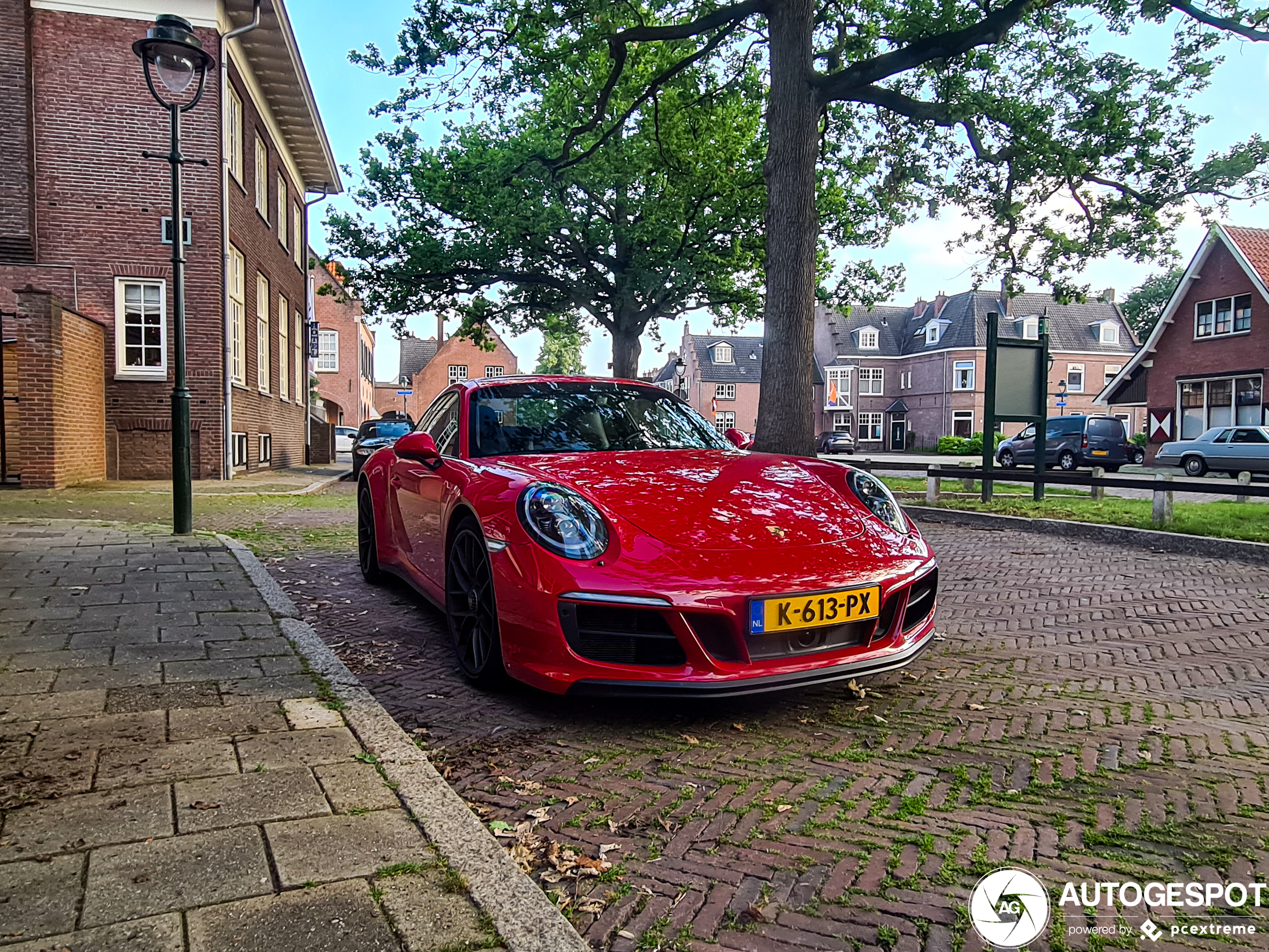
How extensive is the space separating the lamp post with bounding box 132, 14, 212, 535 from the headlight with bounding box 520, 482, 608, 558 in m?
5.29

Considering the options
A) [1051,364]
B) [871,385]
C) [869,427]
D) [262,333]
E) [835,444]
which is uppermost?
[871,385]

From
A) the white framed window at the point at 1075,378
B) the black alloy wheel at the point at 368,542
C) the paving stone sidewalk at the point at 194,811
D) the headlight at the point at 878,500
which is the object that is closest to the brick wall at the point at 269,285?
the black alloy wheel at the point at 368,542

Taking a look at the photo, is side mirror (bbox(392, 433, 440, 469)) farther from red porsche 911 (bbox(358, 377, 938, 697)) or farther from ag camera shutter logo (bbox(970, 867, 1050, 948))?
ag camera shutter logo (bbox(970, 867, 1050, 948))

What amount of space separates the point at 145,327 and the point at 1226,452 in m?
28.0

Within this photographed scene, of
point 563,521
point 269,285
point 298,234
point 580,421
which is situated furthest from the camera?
point 298,234

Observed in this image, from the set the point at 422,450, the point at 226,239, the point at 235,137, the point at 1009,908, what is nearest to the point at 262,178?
the point at 235,137

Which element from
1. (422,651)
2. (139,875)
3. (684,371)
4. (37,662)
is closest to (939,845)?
(139,875)

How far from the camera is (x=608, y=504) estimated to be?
328 cm

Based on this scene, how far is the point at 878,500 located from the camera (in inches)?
152

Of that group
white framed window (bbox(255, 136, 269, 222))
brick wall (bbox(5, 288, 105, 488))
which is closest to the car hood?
brick wall (bbox(5, 288, 105, 488))

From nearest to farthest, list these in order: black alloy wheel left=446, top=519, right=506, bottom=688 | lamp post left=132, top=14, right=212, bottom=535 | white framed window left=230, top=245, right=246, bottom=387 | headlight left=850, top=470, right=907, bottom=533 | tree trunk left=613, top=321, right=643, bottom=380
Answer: black alloy wheel left=446, top=519, right=506, bottom=688
headlight left=850, top=470, right=907, bottom=533
lamp post left=132, top=14, right=212, bottom=535
white framed window left=230, top=245, right=246, bottom=387
tree trunk left=613, top=321, right=643, bottom=380

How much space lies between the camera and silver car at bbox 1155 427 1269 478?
942 inches

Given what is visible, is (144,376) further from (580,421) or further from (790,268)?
(580,421)

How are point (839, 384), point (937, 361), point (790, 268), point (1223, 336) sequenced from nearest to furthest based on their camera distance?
point (790, 268) < point (1223, 336) < point (937, 361) < point (839, 384)
